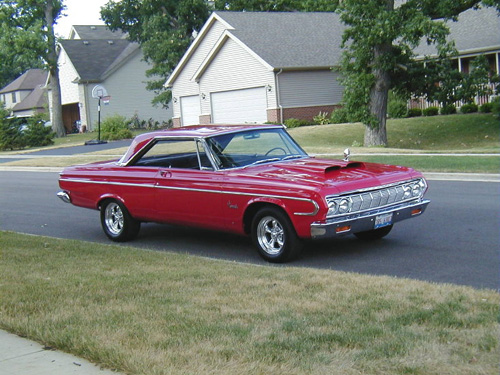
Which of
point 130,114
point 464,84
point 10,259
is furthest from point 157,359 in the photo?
point 130,114

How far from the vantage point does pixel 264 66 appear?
38812 mm

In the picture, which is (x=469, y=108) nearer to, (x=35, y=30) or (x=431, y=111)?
(x=431, y=111)

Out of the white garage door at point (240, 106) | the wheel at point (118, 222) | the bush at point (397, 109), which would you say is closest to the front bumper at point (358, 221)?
the wheel at point (118, 222)

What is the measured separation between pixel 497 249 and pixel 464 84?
20.7 metres

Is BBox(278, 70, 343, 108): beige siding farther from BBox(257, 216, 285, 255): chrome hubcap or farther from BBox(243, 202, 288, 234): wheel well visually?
BBox(257, 216, 285, 255): chrome hubcap

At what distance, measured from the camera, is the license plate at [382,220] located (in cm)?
856

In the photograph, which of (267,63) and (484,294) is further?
(267,63)

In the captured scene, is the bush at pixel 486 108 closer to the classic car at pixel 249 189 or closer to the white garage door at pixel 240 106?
the white garage door at pixel 240 106

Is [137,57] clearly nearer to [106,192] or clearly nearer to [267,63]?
[267,63]

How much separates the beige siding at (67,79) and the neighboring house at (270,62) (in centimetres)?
1740

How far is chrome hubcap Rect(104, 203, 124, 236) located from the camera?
424 inches

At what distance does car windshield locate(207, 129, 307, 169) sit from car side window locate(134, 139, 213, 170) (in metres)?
0.18

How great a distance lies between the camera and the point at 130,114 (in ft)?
193

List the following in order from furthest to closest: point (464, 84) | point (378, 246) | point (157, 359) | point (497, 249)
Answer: point (464, 84) < point (378, 246) < point (497, 249) < point (157, 359)
